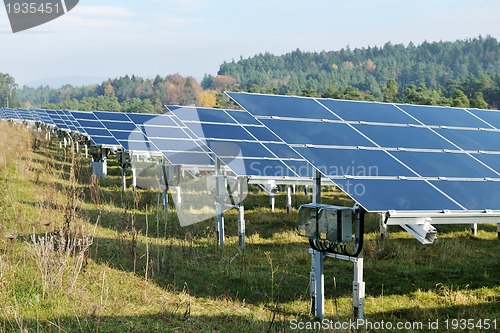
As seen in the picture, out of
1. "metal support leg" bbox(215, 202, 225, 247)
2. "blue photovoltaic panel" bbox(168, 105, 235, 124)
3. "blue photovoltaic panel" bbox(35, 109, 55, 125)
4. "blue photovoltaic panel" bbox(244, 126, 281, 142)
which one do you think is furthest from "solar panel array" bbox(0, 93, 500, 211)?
"blue photovoltaic panel" bbox(35, 109, 55, 125)

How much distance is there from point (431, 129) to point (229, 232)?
7817 mm

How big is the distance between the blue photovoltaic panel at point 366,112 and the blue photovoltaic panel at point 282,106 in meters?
0.35

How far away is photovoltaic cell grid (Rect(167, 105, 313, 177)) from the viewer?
54.3 ft

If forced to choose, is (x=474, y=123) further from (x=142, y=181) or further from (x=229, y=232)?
(x=142, y=181)

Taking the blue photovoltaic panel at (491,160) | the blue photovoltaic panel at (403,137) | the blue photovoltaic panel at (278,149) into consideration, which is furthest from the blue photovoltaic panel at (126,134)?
the blue photovoltaic panel at (491,160)

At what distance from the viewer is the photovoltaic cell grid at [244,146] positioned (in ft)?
54.3

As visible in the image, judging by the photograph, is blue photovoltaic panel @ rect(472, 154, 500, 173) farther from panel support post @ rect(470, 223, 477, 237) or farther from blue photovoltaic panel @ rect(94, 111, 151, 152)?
blue photovoltaic panel @ rect(94, 111, 151, 152)

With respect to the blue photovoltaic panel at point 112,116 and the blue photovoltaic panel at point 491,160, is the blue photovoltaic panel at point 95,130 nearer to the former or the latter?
the blue photovoltaic panel at point 112,116

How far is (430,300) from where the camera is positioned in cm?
1177

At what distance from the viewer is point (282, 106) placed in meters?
11.8

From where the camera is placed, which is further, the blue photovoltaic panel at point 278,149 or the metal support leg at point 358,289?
the blue photovoltaic panel at point 278,149

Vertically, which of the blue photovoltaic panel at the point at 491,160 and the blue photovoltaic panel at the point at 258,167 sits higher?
the blue photovoltaic panel at the point at 491,160

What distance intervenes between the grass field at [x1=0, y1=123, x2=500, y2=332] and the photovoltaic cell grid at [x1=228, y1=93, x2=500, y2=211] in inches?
73.7

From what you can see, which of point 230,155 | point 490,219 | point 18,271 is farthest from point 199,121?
point 490,219
